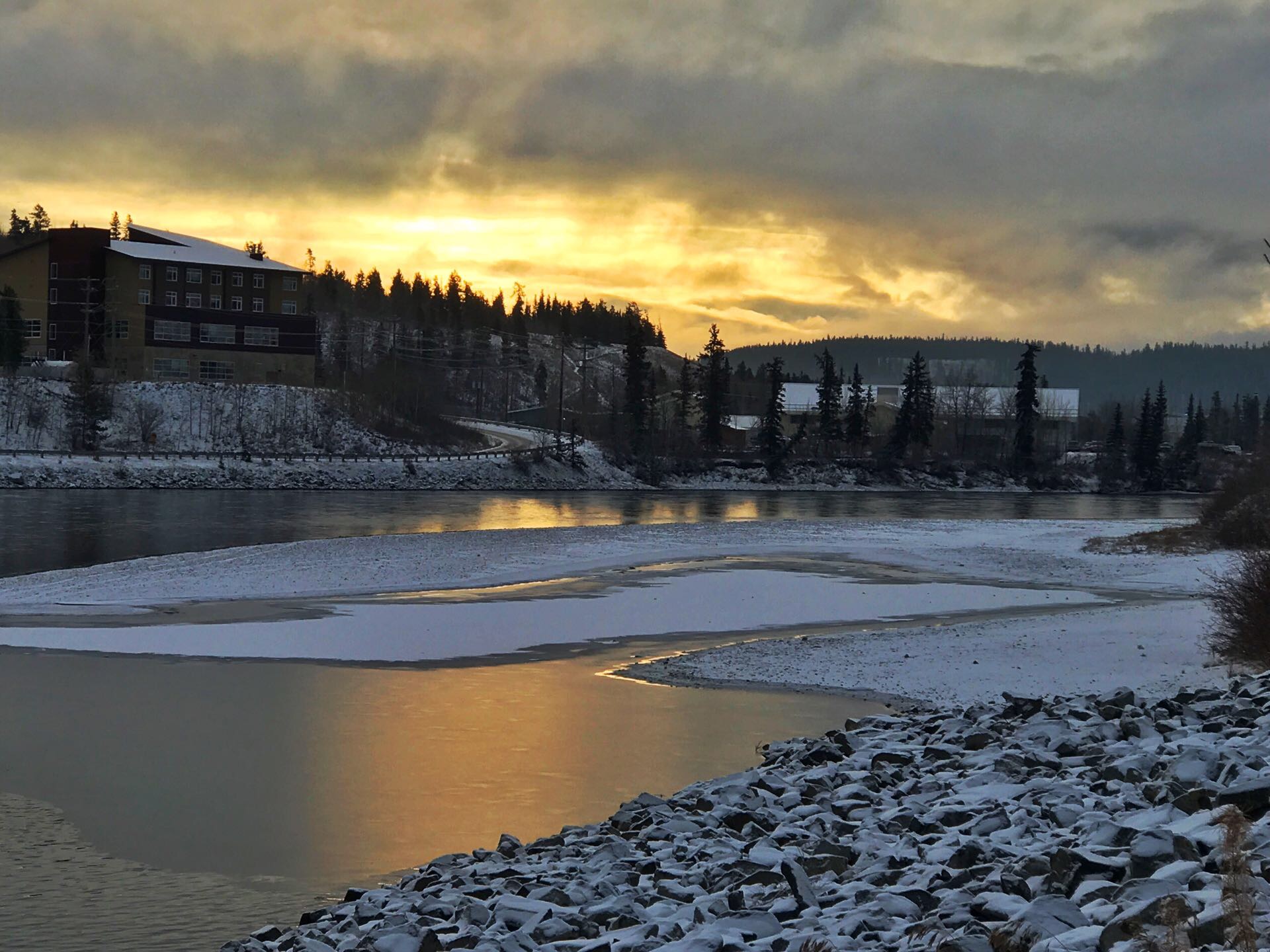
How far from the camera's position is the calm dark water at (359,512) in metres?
45.8

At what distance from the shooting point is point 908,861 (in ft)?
31.1

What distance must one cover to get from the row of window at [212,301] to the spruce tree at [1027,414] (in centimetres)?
7995

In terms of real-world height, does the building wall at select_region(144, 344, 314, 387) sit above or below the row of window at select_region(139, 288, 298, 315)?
below

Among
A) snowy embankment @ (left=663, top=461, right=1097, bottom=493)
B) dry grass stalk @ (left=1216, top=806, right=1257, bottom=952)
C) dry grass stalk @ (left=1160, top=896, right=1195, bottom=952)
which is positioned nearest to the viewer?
dry grass stalk @ (left=1216, top=806, right=1257, bottom=952)

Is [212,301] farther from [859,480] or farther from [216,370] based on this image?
[859,480]

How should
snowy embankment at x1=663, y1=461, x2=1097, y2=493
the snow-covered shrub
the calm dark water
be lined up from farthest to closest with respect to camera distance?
snowy embankment at x1=663, y1=461, x2=1097, y2=493
the calm dark water
the snow-covered shrub

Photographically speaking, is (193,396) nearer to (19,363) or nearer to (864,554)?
(19,363)

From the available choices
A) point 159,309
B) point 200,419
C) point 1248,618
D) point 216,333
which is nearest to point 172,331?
point 159,309

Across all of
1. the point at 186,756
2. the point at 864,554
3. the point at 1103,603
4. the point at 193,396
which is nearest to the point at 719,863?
the point at 186,756

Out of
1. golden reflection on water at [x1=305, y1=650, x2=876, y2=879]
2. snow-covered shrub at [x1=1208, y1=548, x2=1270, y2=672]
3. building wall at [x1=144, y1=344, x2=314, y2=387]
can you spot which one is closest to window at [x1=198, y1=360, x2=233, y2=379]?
building wall at [x1=144, y1=344, x2=314, y2=387]

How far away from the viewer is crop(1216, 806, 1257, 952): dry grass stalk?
643 cm

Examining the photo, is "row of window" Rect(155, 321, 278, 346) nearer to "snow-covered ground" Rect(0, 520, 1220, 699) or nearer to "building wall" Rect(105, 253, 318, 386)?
"building wall" Rect(105, 253, 318, 386)

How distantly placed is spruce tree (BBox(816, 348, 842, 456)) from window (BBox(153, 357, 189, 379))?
69.0 meters

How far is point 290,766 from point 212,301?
103694 mm
